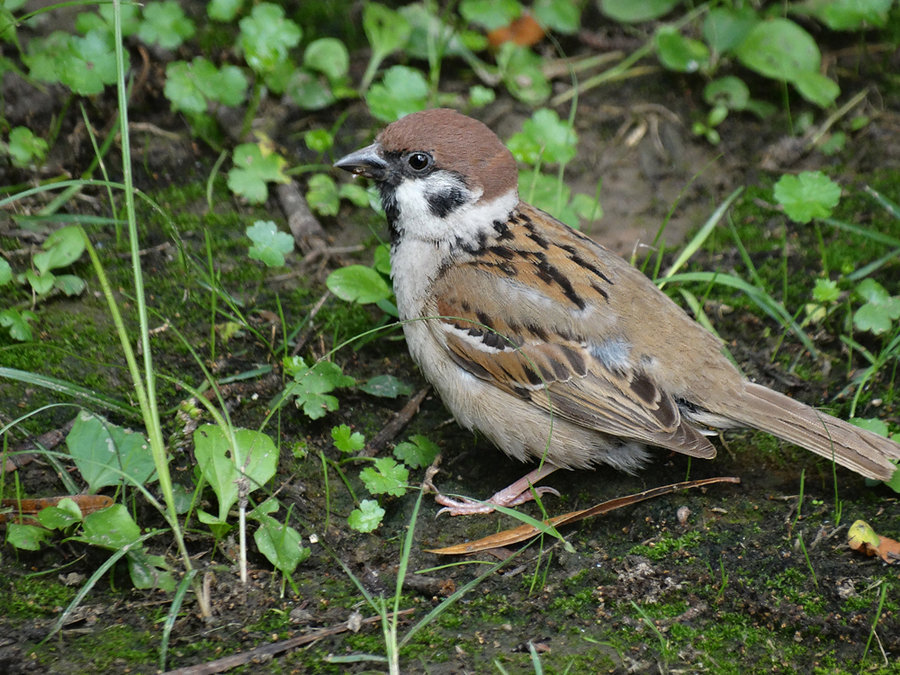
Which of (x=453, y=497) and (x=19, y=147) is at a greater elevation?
(x=19, y=147)

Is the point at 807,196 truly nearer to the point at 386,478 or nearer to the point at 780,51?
the point at 780,51

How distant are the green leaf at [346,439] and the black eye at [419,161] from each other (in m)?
1.22

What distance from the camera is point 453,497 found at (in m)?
4.15

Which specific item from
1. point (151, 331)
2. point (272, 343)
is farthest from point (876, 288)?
point (151, 331)

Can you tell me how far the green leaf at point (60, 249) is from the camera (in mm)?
4340

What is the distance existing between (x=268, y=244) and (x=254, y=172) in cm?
103

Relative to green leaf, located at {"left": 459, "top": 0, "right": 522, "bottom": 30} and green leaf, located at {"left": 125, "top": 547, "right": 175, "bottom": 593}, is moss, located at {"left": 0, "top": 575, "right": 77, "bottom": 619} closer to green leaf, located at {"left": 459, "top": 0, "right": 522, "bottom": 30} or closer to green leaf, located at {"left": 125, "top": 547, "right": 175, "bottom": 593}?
green leaf, located at {"left": 125, "top": 547, "right": 175, "bottom": 593}

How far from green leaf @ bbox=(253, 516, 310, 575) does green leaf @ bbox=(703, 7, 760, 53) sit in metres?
4.47

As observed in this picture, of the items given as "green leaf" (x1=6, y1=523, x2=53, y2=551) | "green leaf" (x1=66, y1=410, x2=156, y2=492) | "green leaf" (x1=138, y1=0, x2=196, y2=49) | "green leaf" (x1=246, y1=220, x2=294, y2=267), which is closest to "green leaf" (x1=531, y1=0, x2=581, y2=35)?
"green leaf" (x1=138, y1=0, x2=196, y2=49)

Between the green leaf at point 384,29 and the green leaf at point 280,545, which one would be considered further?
the green leaf at point 384,29

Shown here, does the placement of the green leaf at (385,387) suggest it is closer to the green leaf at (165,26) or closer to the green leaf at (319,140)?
the green leaf at (319,140)

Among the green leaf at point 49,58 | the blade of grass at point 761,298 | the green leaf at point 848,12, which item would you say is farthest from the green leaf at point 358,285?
the green leaf at point 848,12

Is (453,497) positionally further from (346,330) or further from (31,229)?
(31,229)

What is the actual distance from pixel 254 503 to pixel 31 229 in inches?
83.3
